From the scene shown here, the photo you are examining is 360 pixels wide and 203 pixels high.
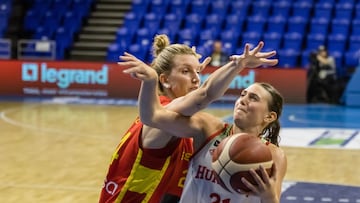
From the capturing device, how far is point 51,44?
18.0 m

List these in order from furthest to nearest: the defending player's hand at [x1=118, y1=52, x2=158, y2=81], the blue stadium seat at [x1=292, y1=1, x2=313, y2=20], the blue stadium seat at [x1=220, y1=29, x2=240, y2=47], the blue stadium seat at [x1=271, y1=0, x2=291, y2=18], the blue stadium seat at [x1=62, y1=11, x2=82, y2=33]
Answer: the blue stadium seat at [x1=62, y1=11, x2=82, y2=33], the blue stadium seat at [x1=271, y1=0, x2=291, y2=18], the blue stadium seat at [x1=292, y1=1, x2=313, y2=20], the blue stadium seat at [x1=220, y1=29, x2=240, y2=47], the defending player's hand at [x1=118, y1=52, x2=158, y2=81]

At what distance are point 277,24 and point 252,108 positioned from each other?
15064 mm

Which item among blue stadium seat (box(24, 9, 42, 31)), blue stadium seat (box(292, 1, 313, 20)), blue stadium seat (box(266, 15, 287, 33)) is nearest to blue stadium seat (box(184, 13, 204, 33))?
blue stadium seat (box(266, 15, 287, 33))

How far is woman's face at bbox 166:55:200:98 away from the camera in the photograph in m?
3.31

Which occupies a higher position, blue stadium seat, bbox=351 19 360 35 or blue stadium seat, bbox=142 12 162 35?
blue stadium seat, bbox=351 19 360 35

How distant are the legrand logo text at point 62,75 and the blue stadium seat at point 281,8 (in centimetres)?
510

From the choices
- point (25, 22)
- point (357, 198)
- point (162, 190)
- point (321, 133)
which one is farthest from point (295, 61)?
point (162, 190)

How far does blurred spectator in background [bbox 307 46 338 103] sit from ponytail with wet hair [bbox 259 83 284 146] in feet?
40.8

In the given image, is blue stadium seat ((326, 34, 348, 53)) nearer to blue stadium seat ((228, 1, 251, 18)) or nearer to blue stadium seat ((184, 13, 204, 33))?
blue stadium seat ((228, 1, 251, 18))

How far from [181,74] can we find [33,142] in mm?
7054

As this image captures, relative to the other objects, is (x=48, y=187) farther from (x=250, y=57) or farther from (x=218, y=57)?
(x=218, y=57)

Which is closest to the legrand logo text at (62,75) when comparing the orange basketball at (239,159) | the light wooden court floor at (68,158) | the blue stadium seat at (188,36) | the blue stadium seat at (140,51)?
the light wooden court floor at (68,158)

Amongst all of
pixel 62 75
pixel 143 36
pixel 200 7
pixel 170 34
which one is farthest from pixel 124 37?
pixel 62 75

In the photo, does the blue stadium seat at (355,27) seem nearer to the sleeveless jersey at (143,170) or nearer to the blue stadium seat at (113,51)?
the blue stadium seat at (113,51)
